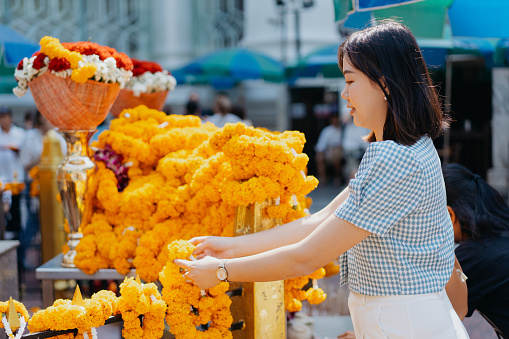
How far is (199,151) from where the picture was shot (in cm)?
285

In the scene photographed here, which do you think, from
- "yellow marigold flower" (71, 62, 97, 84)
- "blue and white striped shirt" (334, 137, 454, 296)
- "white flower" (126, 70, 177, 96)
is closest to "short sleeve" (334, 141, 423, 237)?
"blue and white striped shirt" (334, 137, 454, 296)

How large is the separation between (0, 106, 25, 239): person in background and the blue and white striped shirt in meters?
4.94

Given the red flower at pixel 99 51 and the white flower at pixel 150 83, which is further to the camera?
the white flower at pixel 150 83

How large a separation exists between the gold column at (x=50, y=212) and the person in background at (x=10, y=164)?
1.56 meters

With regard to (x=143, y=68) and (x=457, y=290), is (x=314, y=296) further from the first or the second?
(x=143, y=68)

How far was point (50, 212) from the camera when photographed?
420cm

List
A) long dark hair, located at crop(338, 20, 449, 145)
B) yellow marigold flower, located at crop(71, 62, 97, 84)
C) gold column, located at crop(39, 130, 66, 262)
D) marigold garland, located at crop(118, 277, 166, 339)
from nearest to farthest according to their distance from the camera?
long dark hair, located at crop(338, 20, 449, 145), marigold garland, located at crop(118, 277, 166, 339), yellow marigold flower, located at crop(71, 62, 97, 84), gold column, located at crop(39, 130, 66, 262)

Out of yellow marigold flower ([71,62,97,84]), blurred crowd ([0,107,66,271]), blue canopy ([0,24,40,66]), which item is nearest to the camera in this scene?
yellow marigold flower ([71,62,97,84])

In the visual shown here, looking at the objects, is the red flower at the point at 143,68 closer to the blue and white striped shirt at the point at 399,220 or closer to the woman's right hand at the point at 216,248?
the woman's right hand at the point at 216,248

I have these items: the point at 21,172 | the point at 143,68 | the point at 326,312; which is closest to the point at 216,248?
the point at 143,68

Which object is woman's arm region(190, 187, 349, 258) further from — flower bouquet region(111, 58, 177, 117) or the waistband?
flower bouquet region(111, 58, 177, 117)

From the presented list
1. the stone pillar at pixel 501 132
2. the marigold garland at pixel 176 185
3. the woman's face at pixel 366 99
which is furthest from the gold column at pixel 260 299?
the stone pillar at pixel 501 132

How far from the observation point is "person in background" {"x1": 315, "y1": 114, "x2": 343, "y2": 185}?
1155 centimetres

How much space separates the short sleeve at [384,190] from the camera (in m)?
1.50
